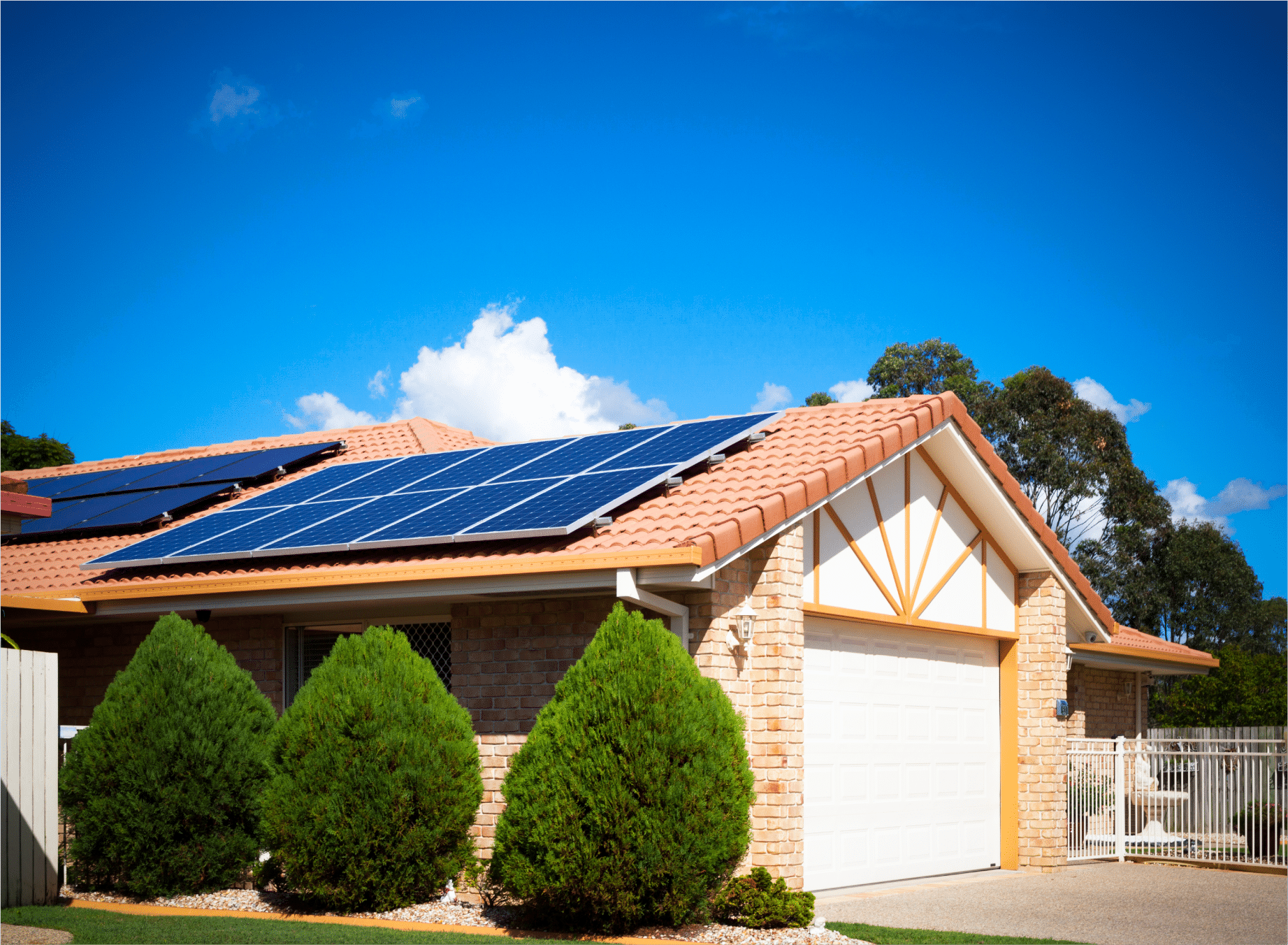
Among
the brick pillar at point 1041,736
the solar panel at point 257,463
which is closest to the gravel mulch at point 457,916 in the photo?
the brick pillar at point 1041,736

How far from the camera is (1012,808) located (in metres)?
15.6

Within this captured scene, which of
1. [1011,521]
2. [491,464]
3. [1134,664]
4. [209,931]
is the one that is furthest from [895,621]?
[1134,664]

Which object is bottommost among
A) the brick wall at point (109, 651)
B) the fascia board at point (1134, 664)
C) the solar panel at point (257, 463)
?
the fascia board at point (1134, 664)

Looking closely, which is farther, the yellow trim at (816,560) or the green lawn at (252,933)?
the yellow trim at (816,560)

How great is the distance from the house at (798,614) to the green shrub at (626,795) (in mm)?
931

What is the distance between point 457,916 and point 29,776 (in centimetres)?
375

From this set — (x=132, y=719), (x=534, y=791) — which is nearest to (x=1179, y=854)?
(x=534, y=791)

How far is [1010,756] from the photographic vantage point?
51.4ft

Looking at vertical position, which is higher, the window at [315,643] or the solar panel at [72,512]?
the solar panel at [72,512]

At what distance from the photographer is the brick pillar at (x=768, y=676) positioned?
423 inches

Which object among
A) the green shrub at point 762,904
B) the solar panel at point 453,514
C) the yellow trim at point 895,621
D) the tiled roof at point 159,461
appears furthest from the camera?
the tiled roof at point 159,461

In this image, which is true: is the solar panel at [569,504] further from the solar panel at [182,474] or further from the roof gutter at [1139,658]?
the roof gutter at [1139,658]

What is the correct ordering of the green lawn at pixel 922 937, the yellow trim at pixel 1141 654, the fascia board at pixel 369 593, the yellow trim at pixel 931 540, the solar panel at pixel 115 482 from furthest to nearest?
the yellow trim at pixel 1141 654 → the solar panel at pixel 115 482 → the yellow trim at pixel 931 540 → the fascia board at pixel 369 593 → the green lawn at pixel 922 937

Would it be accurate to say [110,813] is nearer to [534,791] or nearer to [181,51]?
[534,791]
